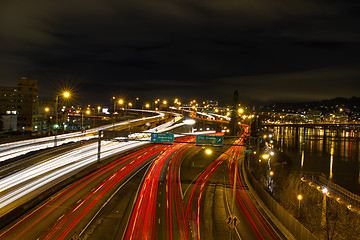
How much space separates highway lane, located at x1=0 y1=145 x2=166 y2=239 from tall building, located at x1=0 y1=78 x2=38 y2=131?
5089 centimetres

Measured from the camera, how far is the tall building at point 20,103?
7175 cm

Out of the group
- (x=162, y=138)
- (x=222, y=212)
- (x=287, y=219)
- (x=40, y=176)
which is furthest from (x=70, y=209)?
(x=287, y=219)

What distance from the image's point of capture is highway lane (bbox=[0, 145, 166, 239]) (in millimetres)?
15828

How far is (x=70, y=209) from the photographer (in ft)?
63.7

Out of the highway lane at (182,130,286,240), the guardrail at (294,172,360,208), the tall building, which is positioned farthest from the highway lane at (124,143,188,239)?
the tall building

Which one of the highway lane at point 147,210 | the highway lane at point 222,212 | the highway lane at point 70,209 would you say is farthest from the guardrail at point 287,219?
the highway lane at point 70,209

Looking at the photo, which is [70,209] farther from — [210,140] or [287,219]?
[287,219]

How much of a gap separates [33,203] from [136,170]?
597 inches

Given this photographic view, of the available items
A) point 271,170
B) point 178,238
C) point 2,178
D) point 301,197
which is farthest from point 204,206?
point 271,170

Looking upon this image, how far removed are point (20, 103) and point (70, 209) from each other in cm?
6390

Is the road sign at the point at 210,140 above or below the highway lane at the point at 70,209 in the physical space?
above

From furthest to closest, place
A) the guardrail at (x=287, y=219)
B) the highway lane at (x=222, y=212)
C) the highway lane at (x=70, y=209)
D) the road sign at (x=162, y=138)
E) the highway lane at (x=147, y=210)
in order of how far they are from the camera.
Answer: the road sign at (x=162, y=138)
the highway lane at (x=222, y=212)
the highway lane at (x=147, y=210)
the highway lane at (x=70, y=209)
the guardrail at (x=287, y=219)

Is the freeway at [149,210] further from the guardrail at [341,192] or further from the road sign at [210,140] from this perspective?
the guardrail at [341,192]

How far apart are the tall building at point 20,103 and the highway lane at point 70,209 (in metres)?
50.9
